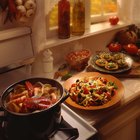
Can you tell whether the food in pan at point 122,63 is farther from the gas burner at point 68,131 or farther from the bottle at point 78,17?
the gas burner at point 68,131

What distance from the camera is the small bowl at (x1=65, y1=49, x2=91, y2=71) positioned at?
148 centimetres

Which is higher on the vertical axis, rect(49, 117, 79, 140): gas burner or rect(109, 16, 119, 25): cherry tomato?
rect(109, 16, 119, 25): cherry tomato

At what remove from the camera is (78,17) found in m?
1.58

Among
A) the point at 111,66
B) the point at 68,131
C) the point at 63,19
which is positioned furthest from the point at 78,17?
the point at 68,131

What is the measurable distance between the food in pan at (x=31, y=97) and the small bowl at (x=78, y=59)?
0.51 m

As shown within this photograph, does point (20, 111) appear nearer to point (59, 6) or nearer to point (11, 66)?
point (11, 66)

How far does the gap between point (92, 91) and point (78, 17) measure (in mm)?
605

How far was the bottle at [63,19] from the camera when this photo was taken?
145 cm

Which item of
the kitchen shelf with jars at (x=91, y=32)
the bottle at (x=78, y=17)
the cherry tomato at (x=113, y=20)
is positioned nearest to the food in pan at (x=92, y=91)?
the kitchen shelf with jars at (x=91, y=32)

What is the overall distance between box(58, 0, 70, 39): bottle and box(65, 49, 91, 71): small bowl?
13cm

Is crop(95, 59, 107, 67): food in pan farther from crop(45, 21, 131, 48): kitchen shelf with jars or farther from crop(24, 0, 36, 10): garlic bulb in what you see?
crop(24, 0, 36, 10): garlic bulb

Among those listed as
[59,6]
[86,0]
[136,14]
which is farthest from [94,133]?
[136,14]

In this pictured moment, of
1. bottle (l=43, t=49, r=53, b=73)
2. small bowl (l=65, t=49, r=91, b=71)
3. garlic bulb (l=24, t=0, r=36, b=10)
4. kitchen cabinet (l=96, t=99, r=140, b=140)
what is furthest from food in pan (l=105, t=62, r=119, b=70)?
garlic bulb (l=24, t=0, r=36, b=10)

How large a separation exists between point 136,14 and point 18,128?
147cm
